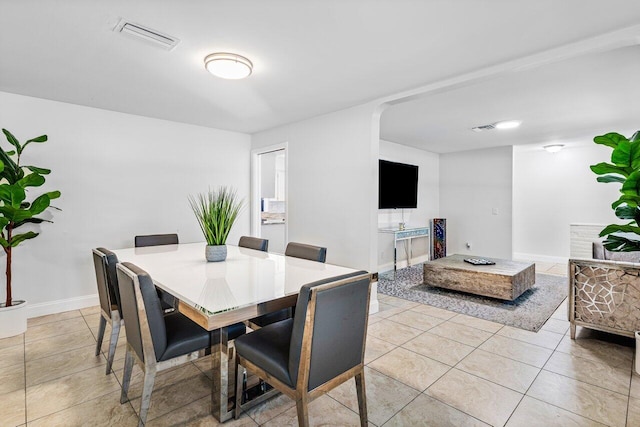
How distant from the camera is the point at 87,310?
352 centimetres

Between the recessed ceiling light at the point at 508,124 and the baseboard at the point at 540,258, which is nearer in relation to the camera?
the recessed ceiling light at the point at 508,124

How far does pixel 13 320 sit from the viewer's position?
9.38 ft

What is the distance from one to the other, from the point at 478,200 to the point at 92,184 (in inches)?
250

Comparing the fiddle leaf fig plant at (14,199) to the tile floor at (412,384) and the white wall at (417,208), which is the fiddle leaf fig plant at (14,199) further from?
the white wall at (417,208)

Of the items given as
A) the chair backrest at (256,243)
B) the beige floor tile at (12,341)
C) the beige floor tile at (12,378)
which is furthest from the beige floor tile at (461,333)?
the beige floor tile at (12,341)

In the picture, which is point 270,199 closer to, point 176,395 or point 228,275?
point 228,275

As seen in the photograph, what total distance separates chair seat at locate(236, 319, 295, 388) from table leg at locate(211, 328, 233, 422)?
0.08 metres

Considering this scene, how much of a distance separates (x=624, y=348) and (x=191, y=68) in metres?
4.15

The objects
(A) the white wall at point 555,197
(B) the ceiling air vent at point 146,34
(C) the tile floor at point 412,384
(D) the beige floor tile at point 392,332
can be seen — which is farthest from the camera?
(A) the white wall at point 555,197

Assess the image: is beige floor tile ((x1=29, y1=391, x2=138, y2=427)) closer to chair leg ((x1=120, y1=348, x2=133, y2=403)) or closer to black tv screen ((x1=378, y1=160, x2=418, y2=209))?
chair leg ((x1=120, y1=348, x2=133, y2=403))

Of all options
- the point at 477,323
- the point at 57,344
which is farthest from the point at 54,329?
the point at 477,323

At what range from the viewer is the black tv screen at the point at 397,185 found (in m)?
5.32

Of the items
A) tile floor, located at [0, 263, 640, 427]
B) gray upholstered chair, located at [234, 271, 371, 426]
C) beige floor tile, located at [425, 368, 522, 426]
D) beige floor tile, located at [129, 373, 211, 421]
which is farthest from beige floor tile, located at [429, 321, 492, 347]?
beige floor tile, located at [129, 373, 211, 421]

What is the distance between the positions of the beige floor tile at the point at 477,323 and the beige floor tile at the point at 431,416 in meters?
1.39
